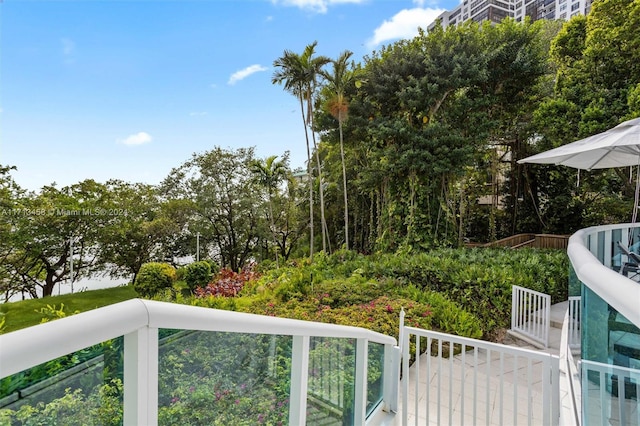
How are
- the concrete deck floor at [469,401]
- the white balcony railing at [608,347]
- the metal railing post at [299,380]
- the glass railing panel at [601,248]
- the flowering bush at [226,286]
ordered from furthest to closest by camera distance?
1. the flowering bush at [226,286]
2. the glass railing panel at [601,248]
3. the concrete deck floor at [469,401]
4. the metal railing post at [299,380]
5. the white balcony railing at [608,347]

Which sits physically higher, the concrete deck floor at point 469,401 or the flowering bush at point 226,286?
the concrete deck floor at point 469,401

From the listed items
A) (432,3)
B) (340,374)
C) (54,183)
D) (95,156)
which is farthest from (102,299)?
(432,3)

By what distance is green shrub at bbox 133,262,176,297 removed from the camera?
32.0 feet

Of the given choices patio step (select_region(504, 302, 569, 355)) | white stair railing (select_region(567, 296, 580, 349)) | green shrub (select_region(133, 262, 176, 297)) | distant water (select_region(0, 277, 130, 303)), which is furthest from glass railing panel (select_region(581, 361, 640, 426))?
distant water (select_region(0, 277, 130, 303))

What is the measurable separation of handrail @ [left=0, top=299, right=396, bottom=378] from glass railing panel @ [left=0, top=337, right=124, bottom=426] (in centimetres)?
3

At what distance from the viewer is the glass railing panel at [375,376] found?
2.53 metres

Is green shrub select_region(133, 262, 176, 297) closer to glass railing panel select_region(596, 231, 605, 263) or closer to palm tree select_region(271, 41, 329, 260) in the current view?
palm tree select_region(271, 41, 329, 260)

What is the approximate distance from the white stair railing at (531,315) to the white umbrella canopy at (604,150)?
6.79 feet

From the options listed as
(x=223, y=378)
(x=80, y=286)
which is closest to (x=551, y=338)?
(x=223, y=378)

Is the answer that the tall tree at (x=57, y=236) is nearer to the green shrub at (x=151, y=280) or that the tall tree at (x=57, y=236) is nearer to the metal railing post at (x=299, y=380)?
the green shrub at (x=151, y=280)

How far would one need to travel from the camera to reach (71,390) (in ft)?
1.96

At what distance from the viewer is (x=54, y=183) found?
12.4 meters

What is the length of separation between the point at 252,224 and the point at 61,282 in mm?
7397

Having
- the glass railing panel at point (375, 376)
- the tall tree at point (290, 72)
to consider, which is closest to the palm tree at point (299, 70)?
the tall tree at point (290, 72)
